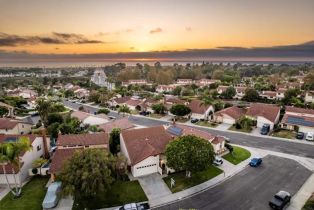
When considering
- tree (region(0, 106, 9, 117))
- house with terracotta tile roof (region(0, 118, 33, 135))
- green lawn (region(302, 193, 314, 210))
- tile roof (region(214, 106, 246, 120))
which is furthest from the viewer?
tree (region(0, 106, 9, 117))

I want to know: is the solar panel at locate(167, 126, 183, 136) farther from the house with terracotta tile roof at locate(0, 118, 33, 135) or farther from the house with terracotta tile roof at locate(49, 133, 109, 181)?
the house with terracotta tile roof at locate(0, 118, 33, 135)

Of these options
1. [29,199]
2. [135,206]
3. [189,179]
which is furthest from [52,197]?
Result: [189,179]

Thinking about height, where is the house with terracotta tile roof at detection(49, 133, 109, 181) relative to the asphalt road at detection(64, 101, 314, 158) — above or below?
above

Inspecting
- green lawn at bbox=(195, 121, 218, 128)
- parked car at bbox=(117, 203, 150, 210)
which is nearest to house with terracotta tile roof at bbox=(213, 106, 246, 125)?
green lawn at bbox=(195, 121, 218, 128)

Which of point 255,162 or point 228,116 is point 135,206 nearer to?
point 255,162

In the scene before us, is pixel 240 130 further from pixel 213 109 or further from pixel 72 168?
pixel 72 168

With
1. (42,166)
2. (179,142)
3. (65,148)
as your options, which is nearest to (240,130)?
(179,142)
